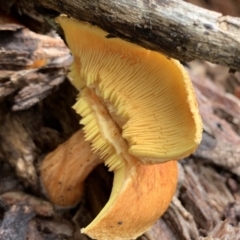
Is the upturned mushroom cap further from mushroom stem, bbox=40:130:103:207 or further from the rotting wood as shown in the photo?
mushroom stem, bbox=40:130:103:207

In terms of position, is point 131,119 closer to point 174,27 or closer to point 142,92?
point 142,92

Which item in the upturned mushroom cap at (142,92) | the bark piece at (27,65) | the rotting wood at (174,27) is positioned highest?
the rotting wood at (174,27)

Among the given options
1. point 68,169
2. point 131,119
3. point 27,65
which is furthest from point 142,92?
point 27,65

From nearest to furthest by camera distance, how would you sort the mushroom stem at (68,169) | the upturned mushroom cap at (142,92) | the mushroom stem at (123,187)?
the upturned mushroom cap at (142,92) < the mushroom stem at (123,187) < the mushroom stem at (68,169)

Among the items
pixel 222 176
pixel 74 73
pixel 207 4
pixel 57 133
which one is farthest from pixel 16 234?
pixel 207 4

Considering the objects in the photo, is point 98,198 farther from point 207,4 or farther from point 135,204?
point 207,4

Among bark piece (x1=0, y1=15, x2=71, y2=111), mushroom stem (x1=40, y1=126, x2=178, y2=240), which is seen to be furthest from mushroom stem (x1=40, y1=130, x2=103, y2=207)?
bark piece (x1=0, y1=15, x2=71, y2=111)

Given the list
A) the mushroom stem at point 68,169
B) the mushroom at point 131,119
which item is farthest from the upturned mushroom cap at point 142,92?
the mushroom stem at point 68,169

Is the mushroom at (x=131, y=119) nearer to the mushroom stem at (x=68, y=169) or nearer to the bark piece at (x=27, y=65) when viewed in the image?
the mushroom stem at (x=68, y=169)
